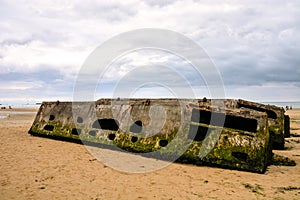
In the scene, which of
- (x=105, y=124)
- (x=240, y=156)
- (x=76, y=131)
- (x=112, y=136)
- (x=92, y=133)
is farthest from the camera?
(x=76, y=131)

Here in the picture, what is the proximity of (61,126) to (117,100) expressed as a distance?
8.51 feet

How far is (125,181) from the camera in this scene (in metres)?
5.67

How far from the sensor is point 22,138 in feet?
34.8

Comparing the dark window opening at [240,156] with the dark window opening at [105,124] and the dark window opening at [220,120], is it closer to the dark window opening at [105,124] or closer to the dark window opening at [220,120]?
the dark window opening at [220,120]

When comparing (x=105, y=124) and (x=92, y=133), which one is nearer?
(x=92, y=133)

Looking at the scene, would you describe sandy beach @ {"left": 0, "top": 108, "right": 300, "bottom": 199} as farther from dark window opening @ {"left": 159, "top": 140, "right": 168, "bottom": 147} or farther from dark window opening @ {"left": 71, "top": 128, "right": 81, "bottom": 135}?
dark window opening @ {"left": 71, "top": 128, "right": 81, "bottom": 135}

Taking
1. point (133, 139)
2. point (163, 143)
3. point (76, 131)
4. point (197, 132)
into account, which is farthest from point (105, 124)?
point (197, 132)

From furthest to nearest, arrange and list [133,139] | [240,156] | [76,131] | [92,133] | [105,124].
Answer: [76,131] → [105,124] → [92,133] → [133,139] → [240,156]

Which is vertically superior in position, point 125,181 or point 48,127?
point 48,127

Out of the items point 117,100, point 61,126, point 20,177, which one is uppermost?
point 117,100

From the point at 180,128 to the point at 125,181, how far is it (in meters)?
2.48

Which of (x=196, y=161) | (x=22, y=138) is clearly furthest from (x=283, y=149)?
(x=22, y=138)

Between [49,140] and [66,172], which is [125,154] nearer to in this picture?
[66,172]

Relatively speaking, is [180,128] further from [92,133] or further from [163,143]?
[92,133]
